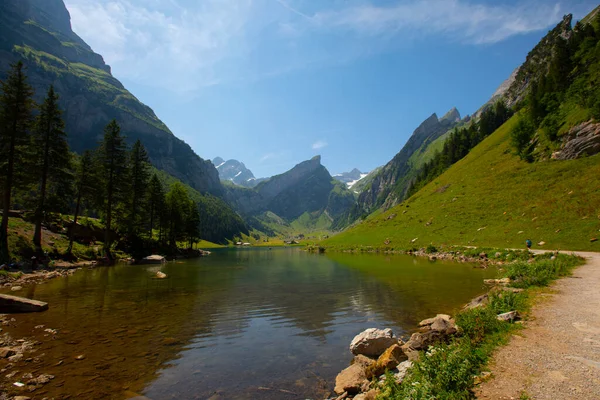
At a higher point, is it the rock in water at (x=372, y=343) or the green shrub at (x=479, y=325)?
the green shrub at (x=479, y=325)

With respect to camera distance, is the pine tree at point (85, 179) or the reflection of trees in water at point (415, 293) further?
the pine tree at point (85, 179)

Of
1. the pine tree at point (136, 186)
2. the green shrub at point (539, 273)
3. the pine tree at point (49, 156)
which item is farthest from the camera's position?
the pine tree at point (136, 186)

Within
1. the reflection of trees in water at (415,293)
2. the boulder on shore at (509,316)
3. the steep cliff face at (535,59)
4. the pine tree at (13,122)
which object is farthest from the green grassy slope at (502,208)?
the pine tree at (13,122)

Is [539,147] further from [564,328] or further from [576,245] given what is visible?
[564,328]

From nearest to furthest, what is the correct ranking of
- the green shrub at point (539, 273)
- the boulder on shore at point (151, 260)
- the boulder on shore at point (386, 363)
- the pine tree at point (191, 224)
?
the boulder on shore at point (386, 363) < the green shrub at point (539, 273) < the boulder on shore at point (151, 260) < the pine tree at point (191, 224)

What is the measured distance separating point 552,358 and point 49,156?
5249 centimetres

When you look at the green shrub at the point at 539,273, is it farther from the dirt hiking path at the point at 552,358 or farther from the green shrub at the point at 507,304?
the green shrub at the point at 507,304

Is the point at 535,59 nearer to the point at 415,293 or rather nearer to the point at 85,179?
Answer: the point at 415,293

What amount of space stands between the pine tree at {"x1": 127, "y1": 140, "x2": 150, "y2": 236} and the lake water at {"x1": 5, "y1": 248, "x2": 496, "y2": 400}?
3358 cm

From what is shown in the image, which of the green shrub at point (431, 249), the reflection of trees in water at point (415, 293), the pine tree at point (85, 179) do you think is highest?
the pine tree at point (85, 179)

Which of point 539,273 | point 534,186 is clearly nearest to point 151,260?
point 539,273

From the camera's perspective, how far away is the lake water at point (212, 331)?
920cm

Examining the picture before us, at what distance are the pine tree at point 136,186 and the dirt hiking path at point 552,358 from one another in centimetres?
6306

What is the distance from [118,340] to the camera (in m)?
12.7
